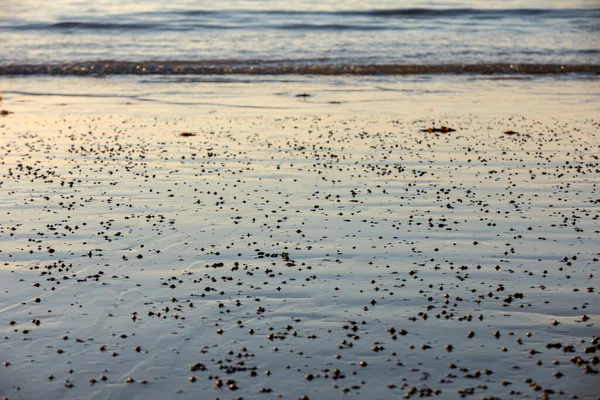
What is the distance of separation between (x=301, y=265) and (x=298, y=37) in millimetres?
41849

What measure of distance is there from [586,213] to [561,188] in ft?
5.58

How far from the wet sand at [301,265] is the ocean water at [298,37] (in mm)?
18360

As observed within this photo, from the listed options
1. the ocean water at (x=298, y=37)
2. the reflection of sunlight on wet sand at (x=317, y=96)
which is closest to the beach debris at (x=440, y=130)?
the reflection of sunlight on wet sand at (x=317, y=96)

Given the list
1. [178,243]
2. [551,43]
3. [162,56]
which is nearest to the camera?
[178,243]

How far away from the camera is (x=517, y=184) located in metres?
15.5

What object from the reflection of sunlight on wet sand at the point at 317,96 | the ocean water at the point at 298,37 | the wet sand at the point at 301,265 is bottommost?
the wet sand at the point at 301,265

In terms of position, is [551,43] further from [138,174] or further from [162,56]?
[138,174]

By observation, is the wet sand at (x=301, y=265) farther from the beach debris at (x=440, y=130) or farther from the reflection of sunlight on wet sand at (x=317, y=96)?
the reflection of sunlight on wet sand at (x=317, y=96)

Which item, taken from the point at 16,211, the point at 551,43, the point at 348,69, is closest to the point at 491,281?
the point at 16,211

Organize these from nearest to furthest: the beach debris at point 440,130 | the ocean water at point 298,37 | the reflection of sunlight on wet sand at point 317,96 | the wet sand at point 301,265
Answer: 1. the wet sand at point 301,265
2. the beach debris at point 440,130
3. the reflection of sunlight on wet sand at point 317,96
4. the ocean water at point 298,37

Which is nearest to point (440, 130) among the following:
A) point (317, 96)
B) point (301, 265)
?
point (317, 96)

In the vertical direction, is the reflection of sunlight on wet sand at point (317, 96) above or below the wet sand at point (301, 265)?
above

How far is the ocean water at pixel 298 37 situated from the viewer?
38.2 metres

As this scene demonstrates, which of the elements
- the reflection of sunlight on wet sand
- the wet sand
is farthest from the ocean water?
the wet sand
